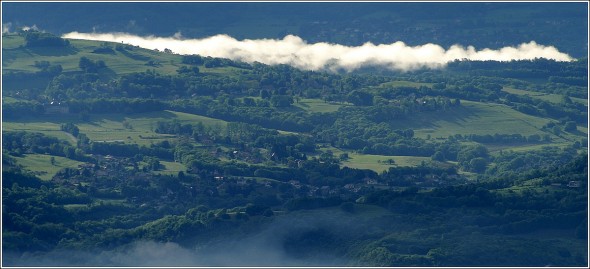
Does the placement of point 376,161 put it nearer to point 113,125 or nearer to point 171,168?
point 171,168

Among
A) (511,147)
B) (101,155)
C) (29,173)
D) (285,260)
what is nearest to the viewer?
(285,260)

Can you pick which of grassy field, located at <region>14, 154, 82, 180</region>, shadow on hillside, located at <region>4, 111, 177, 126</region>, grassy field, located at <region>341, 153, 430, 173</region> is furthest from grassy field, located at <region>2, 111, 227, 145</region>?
grassy field, located at <region>341, 153, 430, 173</region>

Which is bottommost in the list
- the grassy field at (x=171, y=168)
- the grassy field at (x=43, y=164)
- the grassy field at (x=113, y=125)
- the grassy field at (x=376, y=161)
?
the grassy field at (x=376, y=161)

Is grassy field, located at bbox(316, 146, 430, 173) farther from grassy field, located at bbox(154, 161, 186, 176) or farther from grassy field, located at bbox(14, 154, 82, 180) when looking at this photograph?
grassy field, located at bbox(14, 154, 82, 180)

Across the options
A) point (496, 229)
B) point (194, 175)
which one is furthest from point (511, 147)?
point (496, 229)

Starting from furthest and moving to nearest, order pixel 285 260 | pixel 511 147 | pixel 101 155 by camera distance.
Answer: pixel 511 147
pixel 101 155
pixel 285 260

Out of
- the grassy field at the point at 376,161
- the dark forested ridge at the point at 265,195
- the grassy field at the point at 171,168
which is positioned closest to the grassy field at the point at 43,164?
the dark forested ridge at the point at 265,195

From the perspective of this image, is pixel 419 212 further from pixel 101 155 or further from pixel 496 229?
pixel 101 155

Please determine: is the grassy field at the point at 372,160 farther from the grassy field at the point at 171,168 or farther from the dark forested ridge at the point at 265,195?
the grassy field at the point at 171,168
